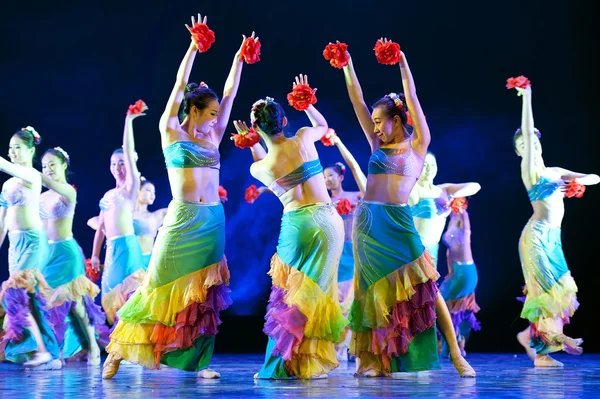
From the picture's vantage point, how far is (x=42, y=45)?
925 centimetres

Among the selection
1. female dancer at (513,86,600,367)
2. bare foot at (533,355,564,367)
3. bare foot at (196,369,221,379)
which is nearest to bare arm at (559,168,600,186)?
female dancer at (513,86,600,367)

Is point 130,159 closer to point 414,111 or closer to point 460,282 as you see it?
point 414,111

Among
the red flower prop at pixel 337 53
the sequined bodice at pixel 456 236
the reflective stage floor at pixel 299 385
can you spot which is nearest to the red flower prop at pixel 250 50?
the red flower prop at pixel 337 53

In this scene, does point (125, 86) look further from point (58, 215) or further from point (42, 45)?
point (58, 215)

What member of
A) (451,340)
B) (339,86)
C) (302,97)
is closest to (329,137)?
(302,97)

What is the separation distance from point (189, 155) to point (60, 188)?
2010 millimetres

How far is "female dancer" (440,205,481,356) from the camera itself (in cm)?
806

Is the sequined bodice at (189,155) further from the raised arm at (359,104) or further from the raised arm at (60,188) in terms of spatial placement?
the raised arm at (60,188)

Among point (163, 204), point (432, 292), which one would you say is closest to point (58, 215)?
point (163, 204)

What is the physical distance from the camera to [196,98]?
5.47 m

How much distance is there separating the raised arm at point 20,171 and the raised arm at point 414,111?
286 centimetres

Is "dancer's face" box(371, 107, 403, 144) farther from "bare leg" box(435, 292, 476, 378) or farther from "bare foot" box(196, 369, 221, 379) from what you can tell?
"bare foot" box(196, 369, 221, 379)

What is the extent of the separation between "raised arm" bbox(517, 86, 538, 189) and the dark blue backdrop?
2.02 metres

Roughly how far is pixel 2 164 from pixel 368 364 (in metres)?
2.92
